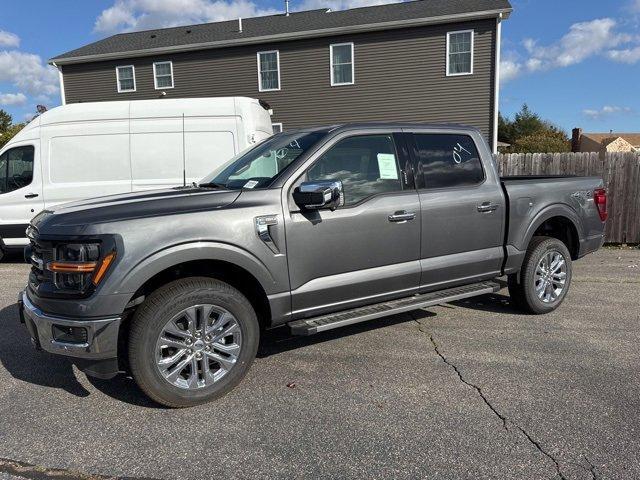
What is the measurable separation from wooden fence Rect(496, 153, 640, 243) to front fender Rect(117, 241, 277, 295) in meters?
7.43

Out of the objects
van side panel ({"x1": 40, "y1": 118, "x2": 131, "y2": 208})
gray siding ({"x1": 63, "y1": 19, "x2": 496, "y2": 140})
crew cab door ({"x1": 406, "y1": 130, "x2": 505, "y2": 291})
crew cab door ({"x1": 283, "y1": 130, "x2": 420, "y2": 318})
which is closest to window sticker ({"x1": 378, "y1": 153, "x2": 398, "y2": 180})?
crew cab door ({"x1": 283, "y1": 130, "x2": 420, "y2": 318})

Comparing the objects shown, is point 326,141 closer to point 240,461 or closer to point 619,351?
point 240,461

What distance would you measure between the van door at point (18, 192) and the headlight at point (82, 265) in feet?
20.4

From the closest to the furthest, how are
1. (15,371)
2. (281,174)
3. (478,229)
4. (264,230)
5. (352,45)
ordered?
(264,230) → (281,174) → (15,371) → (478,229) → (352,45)

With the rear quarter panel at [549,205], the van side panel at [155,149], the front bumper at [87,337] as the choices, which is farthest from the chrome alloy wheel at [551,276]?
the van side panel at [155,149]

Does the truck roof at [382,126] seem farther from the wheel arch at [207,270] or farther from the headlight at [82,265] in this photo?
the headlight at [82,265]

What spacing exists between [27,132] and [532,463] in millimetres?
9021

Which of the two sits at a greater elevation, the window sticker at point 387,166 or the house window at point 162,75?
the house window at point 162,75

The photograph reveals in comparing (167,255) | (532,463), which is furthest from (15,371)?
(532,463)

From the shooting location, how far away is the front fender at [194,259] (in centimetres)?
300

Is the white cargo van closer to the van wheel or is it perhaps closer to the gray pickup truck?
the gray pickup truck

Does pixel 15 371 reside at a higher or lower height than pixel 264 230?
lower

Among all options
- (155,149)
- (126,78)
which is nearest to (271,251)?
(155,149)

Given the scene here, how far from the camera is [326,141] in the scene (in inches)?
150
